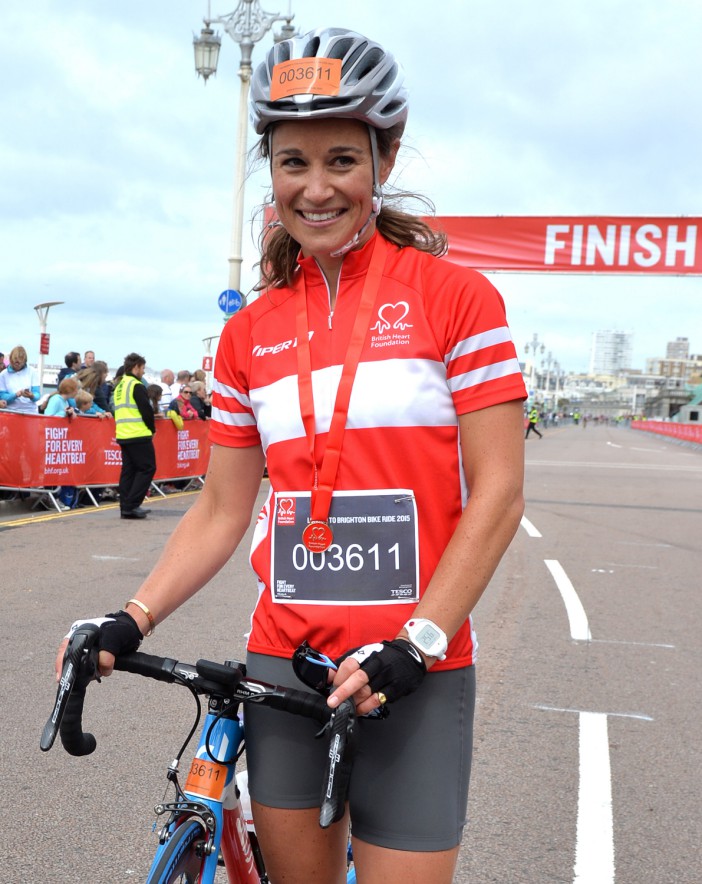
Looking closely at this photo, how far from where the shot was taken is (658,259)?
17.4 metres

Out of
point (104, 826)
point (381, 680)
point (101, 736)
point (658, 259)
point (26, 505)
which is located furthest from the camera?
point (658, 259)

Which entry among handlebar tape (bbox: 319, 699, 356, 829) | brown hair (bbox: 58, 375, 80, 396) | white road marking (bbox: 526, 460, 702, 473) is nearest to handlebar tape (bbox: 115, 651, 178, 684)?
handlebar tape (bbox: 319, 699, 356, 829)

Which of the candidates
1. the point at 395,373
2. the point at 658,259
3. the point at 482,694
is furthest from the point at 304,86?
the point at 658,259

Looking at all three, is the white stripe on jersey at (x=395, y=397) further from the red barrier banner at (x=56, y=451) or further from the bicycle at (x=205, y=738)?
the red barrier banner at (x=56, y=451)

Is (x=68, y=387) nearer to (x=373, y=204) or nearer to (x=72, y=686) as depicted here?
(x=373, y=204)

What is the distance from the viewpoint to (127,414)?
39.0 ft

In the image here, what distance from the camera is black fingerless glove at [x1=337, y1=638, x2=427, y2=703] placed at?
1.67 m

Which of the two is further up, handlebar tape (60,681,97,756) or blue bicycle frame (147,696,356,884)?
handlebar tape (60,681,97,756)

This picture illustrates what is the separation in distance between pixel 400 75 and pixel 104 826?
2.82 metres

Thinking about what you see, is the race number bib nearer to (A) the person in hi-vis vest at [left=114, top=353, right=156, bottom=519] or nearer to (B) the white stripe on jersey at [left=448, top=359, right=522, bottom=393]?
(B) the white stripe on jersey at [left=448, top=359, right=522, bottom=393]

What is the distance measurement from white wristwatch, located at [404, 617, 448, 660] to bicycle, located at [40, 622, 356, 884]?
0.63 ft

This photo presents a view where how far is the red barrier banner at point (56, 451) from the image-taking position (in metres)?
12.0

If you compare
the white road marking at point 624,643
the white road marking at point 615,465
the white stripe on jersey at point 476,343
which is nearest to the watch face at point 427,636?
the white stripe on jersey at point 476,343

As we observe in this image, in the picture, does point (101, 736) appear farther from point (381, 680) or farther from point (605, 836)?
point (381, 680)
